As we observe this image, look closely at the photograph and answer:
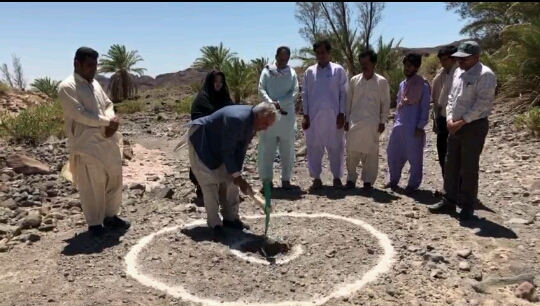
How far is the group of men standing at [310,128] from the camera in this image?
14.4ft

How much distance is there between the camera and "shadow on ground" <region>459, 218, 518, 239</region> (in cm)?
443

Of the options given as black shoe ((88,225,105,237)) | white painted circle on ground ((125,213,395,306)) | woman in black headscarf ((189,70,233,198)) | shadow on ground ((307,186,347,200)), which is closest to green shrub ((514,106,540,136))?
shadow on ground ((307,186,347,200))

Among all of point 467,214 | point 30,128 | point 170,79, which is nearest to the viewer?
point 467,214

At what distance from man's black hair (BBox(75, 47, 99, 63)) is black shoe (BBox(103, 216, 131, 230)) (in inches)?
58.0

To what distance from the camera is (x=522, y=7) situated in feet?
42.5

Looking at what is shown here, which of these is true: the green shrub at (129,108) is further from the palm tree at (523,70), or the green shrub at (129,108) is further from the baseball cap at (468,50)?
the baseball cap at (468,50)

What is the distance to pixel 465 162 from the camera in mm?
4637

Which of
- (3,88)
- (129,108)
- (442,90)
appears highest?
(3,88)

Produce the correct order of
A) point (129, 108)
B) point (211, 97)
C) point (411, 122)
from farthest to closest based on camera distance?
1. point (129, 108)
2. point (411, 122)
3. point (211, 97)

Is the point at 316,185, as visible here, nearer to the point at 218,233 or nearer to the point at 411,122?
the point at 411,122

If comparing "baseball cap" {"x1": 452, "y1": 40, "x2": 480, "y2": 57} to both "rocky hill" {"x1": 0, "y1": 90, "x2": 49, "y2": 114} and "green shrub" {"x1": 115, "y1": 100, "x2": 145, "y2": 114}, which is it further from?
"green shrub" {"x1": 115, "y1": 100, "x2": 145, "y2": 114}

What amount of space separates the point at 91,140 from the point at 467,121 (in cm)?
323

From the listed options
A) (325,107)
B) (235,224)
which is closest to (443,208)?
(325,107)

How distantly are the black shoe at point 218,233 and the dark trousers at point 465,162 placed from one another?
2.15 metres
